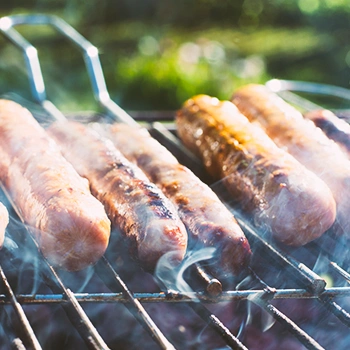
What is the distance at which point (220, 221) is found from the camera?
285cm

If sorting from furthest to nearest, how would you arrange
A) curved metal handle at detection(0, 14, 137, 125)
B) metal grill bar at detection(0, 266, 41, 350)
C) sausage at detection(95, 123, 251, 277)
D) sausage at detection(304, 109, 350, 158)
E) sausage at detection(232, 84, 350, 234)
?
curved metal handle at detection(0, 14, 137, 125)
sausage at detection(304, 109, 350, 158)
sausage at detection(232, 84, 350, 234)
sausage at detection(95, 123, 251, 277)
metal grill bar at detection(0, 266, 41, 350)

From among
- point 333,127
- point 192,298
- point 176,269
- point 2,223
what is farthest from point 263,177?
point 2,223

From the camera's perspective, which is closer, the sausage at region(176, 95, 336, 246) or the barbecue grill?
the barbecue grill

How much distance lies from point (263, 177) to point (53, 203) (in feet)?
3.73

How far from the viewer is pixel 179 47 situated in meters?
10.3

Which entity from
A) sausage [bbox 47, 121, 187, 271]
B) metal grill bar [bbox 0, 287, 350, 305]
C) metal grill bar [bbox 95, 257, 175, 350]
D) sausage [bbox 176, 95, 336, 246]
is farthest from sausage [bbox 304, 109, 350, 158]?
metal grill bar [bbox 95, 257, 175, 350]

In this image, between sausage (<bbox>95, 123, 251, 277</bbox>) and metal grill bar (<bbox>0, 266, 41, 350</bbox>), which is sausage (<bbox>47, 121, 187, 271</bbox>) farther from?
metal grill bar (<bbox>0, 266, 41, 350</bbox>)

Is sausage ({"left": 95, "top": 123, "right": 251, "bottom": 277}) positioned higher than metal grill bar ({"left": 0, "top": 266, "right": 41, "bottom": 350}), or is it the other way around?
sausage ({"left": 95, "top": 123, "right": 251, "bottom": 277})

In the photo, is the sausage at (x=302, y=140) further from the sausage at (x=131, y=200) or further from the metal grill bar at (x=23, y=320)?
the metal grill bar at (x=23, y=320)

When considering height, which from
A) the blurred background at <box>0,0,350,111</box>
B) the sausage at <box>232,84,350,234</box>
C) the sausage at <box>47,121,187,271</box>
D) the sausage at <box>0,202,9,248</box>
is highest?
the sausage at <box>232,84,350,234</box>

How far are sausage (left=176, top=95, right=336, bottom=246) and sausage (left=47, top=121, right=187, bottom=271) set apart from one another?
1.88 feet

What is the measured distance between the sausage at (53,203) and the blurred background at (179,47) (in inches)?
203

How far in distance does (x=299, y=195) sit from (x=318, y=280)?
47 cm

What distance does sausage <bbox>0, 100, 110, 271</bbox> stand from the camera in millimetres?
2645
